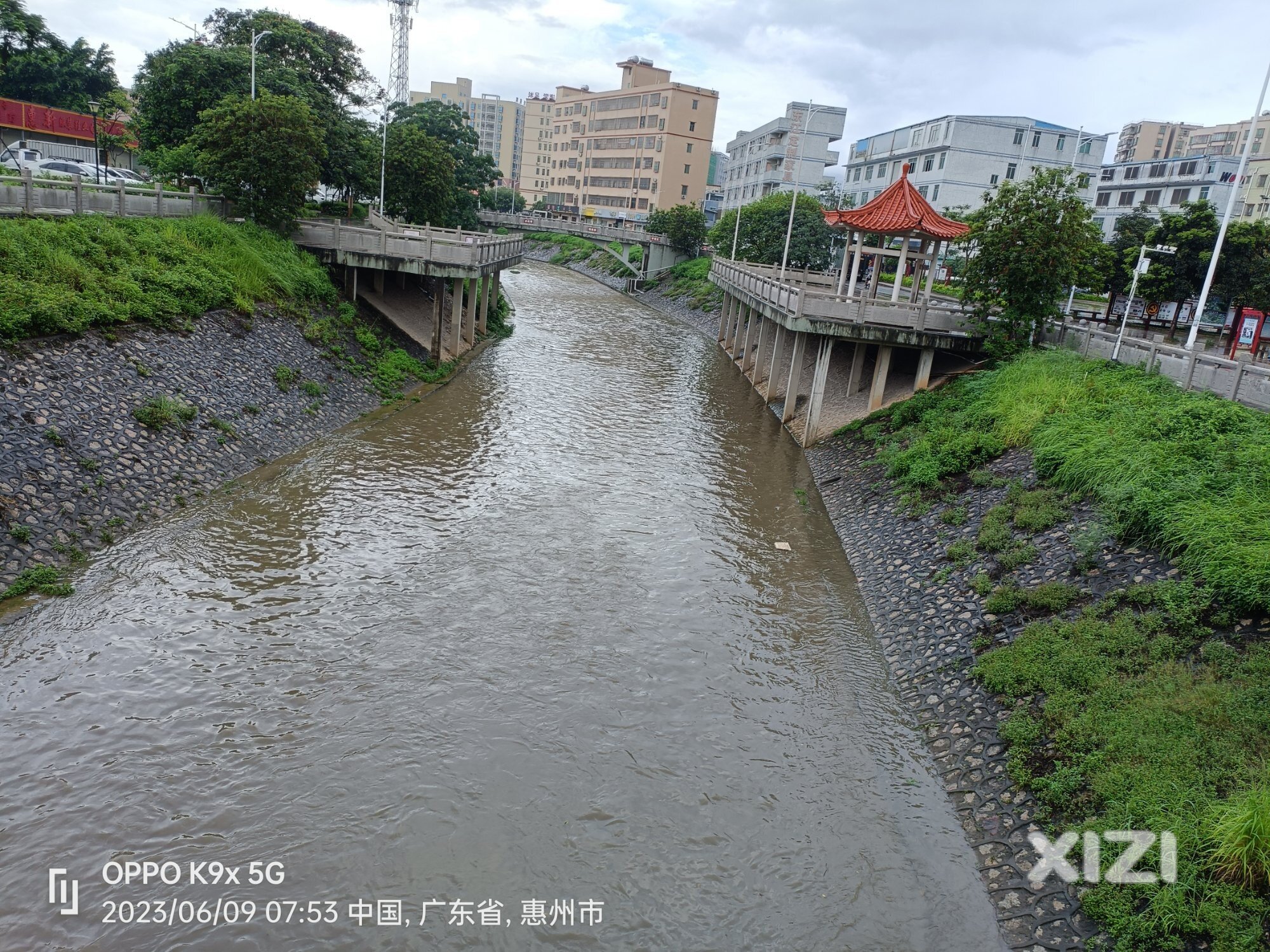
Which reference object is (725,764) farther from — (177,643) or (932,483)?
(932,483)

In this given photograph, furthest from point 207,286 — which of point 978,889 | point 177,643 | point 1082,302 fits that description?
point 1082,302

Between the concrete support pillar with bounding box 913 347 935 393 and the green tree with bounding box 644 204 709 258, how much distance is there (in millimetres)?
49036

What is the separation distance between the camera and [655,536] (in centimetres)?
1781

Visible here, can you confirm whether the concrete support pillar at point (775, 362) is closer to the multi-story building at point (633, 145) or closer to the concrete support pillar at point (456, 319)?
the concrete support pillar at point (456, 319)

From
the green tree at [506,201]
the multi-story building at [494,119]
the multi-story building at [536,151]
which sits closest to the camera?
the green tree at [506,201]

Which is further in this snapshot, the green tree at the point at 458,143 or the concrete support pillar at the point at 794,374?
the green tree at the point at 458,143

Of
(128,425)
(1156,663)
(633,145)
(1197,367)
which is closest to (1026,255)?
(1197,367)

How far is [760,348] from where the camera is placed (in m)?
36.1

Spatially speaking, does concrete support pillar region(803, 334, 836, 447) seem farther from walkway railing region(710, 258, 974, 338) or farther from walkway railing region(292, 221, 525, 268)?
walkway railing region(292, 221, 525, 268)

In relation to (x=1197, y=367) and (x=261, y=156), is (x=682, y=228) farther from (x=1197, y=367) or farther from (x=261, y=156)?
(x=1197, y=367)

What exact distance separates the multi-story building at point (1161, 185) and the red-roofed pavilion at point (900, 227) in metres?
42.7

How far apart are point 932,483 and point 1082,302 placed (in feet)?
115

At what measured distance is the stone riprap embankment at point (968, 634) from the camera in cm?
878

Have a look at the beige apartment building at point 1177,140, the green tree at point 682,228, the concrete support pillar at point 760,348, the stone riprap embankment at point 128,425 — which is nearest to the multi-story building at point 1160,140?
the beige apartment building at point 1177,140
